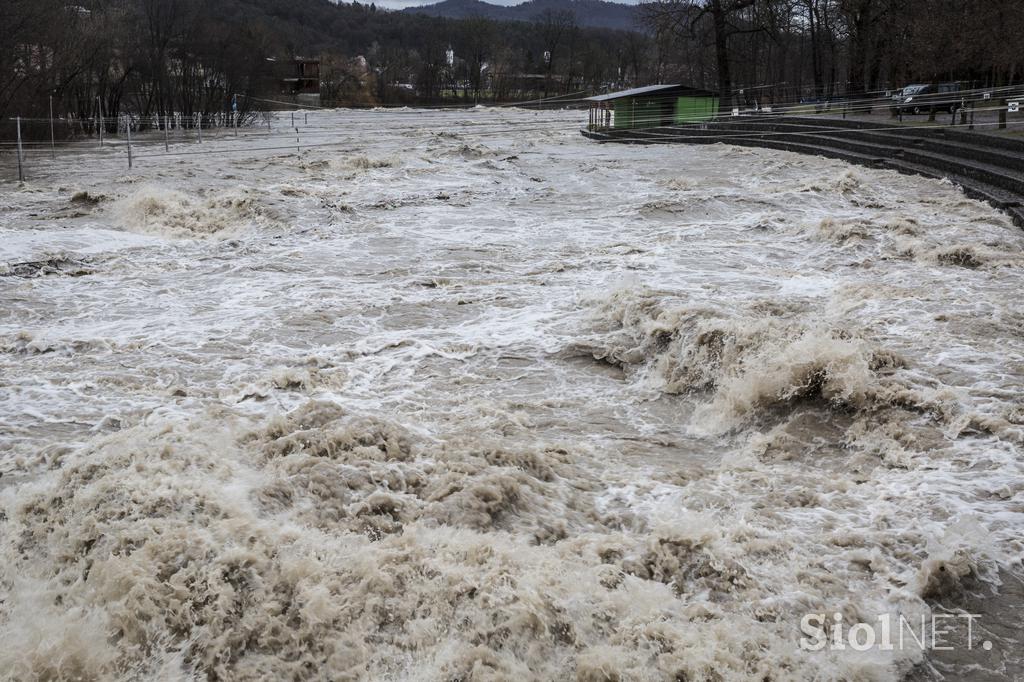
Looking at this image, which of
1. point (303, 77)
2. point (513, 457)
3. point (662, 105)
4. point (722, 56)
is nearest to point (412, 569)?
point (513, 457)

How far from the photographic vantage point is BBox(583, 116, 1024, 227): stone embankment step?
616 inches

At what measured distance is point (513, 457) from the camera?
236 inches

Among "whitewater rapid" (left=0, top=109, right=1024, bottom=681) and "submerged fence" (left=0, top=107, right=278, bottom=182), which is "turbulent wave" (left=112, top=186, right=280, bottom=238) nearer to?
"whitewater rapid" (left=0, top=109, right=1024, bottom=681)

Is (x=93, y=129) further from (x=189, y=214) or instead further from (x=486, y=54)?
(x=486, y=54)

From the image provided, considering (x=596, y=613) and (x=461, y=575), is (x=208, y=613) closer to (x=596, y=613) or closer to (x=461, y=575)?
(x=461, y=575)

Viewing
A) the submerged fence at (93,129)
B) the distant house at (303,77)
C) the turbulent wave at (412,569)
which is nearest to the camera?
the turbulent wave at (412,569)

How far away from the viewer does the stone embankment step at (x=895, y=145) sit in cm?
1564

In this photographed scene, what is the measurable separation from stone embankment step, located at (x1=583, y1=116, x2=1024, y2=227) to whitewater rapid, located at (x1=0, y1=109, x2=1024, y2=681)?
8.61 ft

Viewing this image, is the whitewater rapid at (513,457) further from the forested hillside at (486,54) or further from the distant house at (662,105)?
the distant house at (662,105)

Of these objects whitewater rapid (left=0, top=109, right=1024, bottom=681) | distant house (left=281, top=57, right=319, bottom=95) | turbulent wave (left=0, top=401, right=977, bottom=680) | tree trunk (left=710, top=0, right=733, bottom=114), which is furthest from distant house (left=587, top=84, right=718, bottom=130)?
Answer: distant house (left=281, top=57, right=319, bottom=95)

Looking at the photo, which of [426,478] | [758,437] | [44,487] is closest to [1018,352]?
[758,437]

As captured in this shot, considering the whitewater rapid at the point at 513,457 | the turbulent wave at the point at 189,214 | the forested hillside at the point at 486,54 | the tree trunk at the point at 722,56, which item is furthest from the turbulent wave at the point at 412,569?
the tree trunk at the point at 722,56

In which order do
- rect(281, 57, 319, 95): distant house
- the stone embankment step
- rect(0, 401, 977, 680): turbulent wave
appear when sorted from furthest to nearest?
rect(281, 57, 319, 95): distant house → the stone embankment step → rect(0, 401, 977, 680): turbulent wave

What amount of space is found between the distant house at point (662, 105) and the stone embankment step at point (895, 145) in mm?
1692
